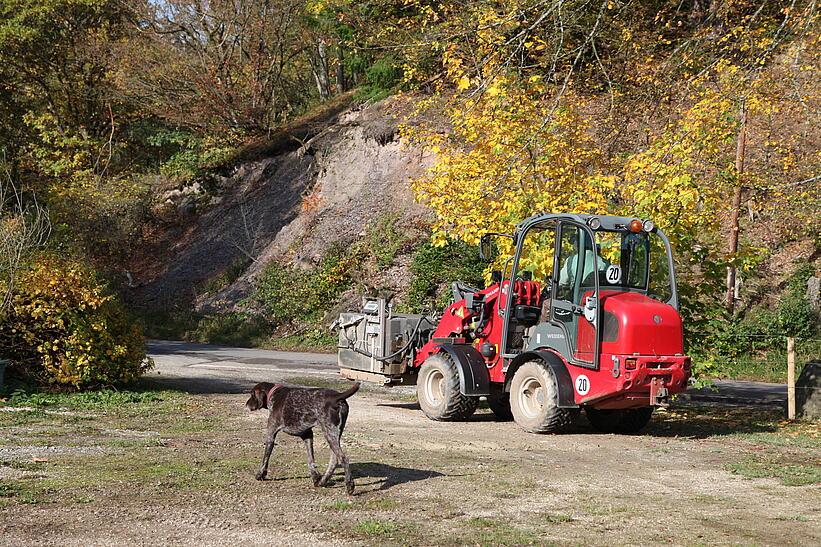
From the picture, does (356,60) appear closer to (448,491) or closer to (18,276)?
(18,276)

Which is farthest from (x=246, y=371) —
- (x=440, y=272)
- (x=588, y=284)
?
(x=588, y=284)

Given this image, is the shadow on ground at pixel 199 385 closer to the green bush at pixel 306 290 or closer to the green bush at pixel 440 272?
the green bush at pixel 440 272

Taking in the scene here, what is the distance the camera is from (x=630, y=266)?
13141 millimetres

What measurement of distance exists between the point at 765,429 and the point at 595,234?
411cm

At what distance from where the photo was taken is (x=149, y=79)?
Answer: 135 feet

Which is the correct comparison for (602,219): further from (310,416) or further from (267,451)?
(267,451)

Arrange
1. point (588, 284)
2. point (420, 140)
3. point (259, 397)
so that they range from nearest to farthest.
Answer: point (259, 397)
point (588, 284)
point (420, 140)

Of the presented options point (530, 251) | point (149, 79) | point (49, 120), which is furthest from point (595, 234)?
point (49, 120)

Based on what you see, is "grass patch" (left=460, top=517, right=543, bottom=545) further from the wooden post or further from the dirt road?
the wooden post

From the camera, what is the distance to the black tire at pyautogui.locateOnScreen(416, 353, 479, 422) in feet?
46.0

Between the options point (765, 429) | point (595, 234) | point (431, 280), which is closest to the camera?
point (595, 234)

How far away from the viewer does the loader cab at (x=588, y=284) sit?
491 inches

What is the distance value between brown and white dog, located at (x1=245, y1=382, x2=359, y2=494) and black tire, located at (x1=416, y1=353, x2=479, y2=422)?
5037 millimetres

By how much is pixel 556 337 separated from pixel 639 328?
1281 millimetres
